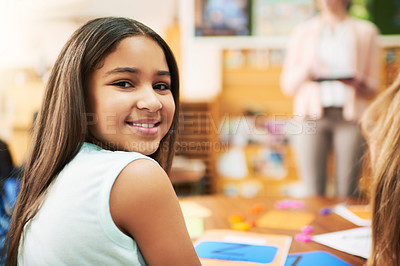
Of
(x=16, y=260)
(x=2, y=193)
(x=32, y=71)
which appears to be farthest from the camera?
(x=32, y=71)

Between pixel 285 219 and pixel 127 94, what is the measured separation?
651mm

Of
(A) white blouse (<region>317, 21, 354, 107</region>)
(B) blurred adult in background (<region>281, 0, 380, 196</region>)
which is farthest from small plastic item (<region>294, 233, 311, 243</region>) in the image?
(A) white blouse (<region>317, 21, 354, 107</region>)

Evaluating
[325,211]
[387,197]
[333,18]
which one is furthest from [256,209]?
[333,18]

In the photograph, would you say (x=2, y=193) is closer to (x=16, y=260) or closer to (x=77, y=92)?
(x=16, y=260)

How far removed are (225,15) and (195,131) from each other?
1.03 meters

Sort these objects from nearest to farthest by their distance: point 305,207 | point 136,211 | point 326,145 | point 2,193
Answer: point 136,211 < point 2,193 < point 305,207 < point 326,145

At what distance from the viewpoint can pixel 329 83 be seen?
78.6 inches

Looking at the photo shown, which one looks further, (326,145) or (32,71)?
(32,71)

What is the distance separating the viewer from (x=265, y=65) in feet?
11.1

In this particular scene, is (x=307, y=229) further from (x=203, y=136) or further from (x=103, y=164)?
(x=203, y=136)

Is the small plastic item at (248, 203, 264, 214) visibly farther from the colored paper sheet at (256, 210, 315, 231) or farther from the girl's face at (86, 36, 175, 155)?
the girl's face at (86, 36, 175, 155)

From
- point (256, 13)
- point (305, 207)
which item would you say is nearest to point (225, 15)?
point (256, 13)

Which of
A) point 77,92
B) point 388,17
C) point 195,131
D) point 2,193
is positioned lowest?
point 195,131

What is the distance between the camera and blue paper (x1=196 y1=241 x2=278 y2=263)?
756mm
